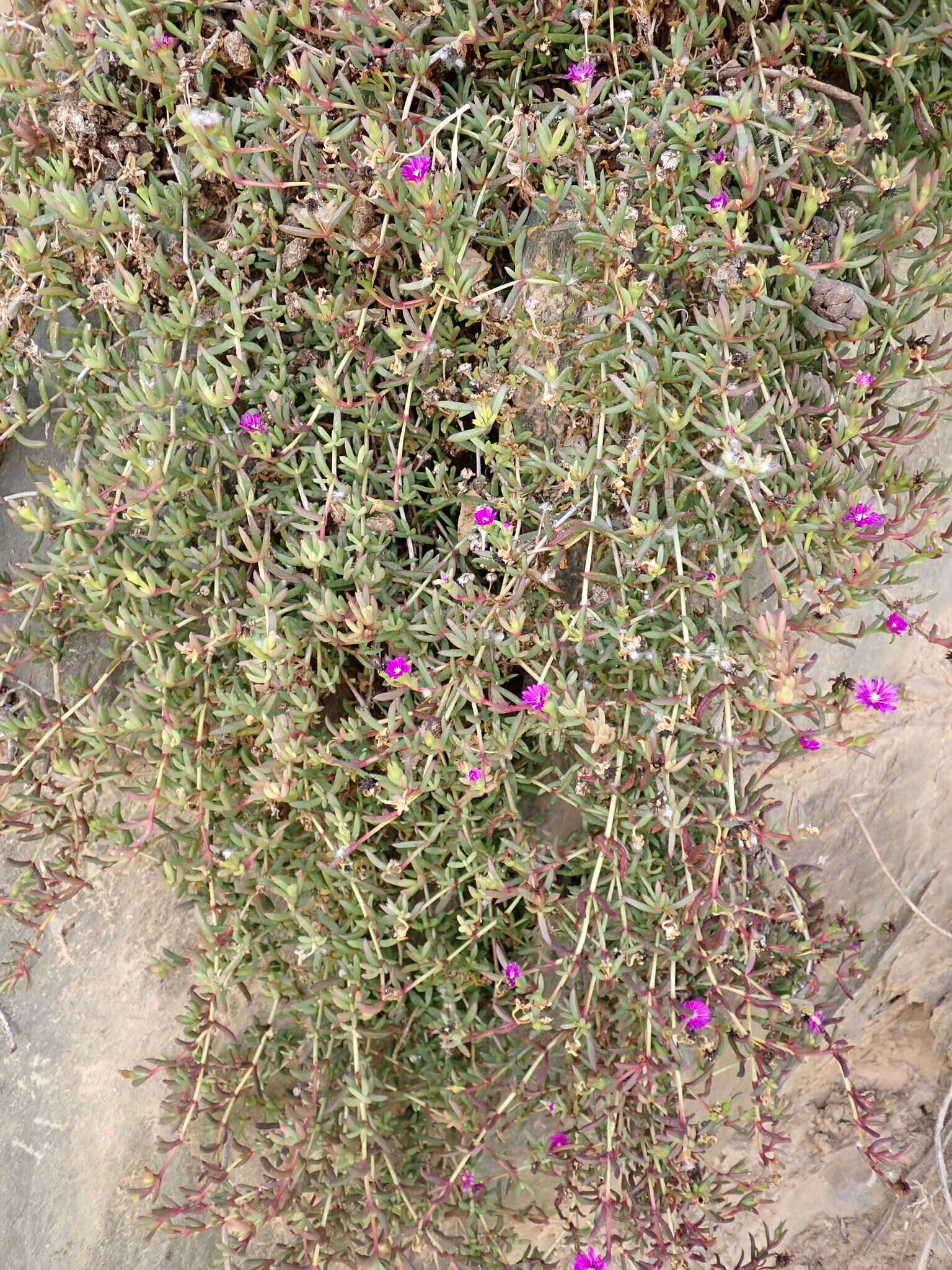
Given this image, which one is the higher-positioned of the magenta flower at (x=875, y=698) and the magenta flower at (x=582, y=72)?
the magenta flower at (x=582, y=72)

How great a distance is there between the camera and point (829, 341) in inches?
63.7

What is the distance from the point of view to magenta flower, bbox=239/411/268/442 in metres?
1.60

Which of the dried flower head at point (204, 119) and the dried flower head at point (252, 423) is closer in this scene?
the dried flower head at point (204, 119)

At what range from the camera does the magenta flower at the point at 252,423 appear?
1.60 meters

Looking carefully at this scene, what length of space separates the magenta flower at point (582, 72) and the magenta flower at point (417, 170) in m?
0.25

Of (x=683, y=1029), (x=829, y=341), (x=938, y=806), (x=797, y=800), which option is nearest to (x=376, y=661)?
(x=683, y=1029)

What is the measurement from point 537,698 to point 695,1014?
0.55 m

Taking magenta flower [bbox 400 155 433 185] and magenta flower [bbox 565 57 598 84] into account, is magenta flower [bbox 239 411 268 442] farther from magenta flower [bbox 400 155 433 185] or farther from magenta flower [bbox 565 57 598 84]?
magenta flower [bbox 565 57 598 84]

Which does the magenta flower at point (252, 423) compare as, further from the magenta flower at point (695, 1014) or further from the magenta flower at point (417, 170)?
the magenta flower at point (695, 1014)

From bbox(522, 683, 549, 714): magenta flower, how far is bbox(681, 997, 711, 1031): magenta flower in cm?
53

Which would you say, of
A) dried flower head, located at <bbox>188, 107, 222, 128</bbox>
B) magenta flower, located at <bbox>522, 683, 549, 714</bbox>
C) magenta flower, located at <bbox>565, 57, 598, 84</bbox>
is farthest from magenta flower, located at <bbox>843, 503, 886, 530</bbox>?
dried flower head, located at <bbox>188, 107, 222, 128</bbox>

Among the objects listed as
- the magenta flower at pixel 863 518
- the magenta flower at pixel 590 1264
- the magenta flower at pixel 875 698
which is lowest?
the magenta flower at pixel 590 1264

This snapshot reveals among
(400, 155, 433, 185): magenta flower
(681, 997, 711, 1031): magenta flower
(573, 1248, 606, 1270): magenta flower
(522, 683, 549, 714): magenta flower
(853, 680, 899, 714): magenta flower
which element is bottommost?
(573, 1248, 606, 1270): magenta flower

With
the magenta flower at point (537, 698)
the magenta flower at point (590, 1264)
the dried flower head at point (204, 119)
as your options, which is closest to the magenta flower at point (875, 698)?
the magenta flower at point (537, 698)
